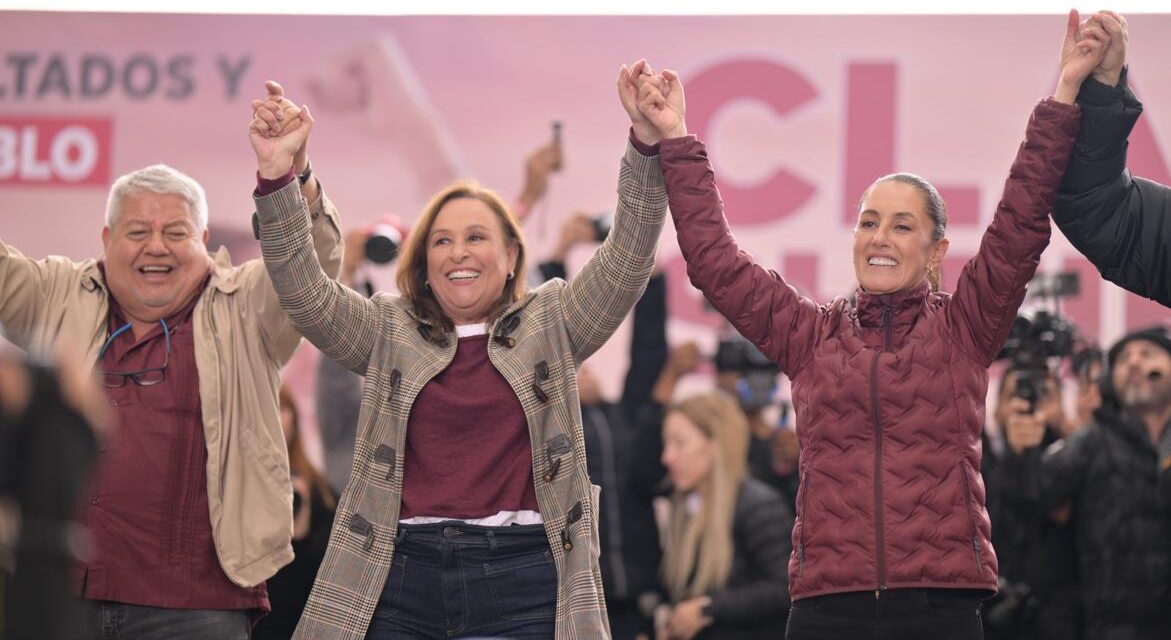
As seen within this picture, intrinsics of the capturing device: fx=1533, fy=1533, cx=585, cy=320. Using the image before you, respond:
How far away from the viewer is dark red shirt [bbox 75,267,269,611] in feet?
10.9

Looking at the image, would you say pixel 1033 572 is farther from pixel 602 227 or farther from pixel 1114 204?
pixel 1114 204

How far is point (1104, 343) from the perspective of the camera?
23.4ft

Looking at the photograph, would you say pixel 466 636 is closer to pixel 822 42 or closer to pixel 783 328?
pixel 783 328

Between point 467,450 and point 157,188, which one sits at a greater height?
point 157,188

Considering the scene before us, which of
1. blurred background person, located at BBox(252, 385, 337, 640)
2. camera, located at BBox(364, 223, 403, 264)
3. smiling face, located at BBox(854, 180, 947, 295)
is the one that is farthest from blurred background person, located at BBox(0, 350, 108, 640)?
blurred background person, located at BBox(252, 385, 337, 640)

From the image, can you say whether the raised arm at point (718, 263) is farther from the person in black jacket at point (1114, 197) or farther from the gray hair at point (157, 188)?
the gray hair at point (157, 188)

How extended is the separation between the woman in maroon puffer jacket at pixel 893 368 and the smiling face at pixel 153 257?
113cm

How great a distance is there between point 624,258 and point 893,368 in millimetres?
596

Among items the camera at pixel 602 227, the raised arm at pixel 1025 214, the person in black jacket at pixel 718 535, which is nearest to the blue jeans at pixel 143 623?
the raised arm at pixel 1025 214

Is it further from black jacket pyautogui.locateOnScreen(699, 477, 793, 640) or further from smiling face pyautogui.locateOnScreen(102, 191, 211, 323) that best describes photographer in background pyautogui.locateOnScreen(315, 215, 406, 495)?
smiling face pyautogui.locateOnScreen(102, 191, 211, 323)

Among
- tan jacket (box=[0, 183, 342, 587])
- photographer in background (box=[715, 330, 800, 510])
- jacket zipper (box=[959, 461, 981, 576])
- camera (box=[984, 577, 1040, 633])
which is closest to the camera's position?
jacket zipper (box=[959, 461, 981, 576])

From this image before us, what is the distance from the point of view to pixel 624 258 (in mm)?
3191

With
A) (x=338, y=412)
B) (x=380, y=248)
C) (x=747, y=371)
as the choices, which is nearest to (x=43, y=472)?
(x=380, y=248)

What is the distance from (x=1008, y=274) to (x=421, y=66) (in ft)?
16.2
